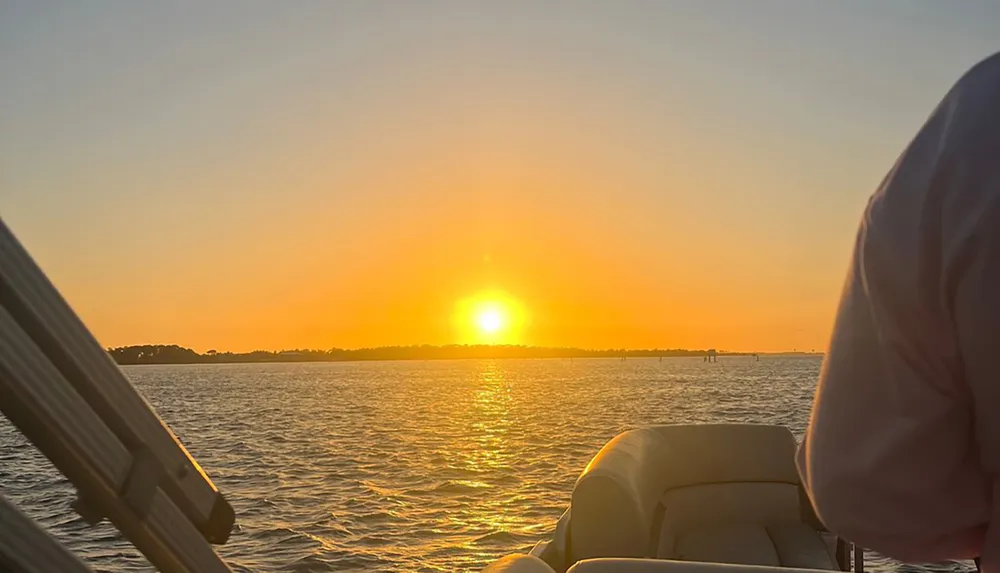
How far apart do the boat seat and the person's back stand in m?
4.51

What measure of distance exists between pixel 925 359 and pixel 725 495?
5864mm

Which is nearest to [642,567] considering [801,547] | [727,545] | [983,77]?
[983,77]

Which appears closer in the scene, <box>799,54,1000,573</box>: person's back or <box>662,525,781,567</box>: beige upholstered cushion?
<box>799,54,1000,573</box>: person's back

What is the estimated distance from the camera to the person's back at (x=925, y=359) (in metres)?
0.79

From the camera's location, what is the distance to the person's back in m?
0.79

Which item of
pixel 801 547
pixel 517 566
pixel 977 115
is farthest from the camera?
pixel 801 547

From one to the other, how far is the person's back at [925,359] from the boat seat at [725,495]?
4.51 metres

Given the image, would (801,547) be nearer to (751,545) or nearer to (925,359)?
(751,545)

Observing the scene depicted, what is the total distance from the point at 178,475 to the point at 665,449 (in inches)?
211

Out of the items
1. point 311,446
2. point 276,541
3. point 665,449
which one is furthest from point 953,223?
point 311,446

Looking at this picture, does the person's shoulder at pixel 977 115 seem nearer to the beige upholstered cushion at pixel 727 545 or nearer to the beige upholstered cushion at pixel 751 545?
the beige upholstered cushion at pixel 751 545

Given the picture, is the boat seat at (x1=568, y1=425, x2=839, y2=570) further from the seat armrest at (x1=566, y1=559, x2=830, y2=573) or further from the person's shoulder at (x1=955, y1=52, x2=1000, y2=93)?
the person's shoulder at (x1=955, y1=52, x2=1000, y2=93)

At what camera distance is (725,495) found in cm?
636

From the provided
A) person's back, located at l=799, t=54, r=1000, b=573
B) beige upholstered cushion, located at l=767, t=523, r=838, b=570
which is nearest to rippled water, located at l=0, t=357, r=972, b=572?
person's back, located at l=799, t=54, r=1000, b=573
